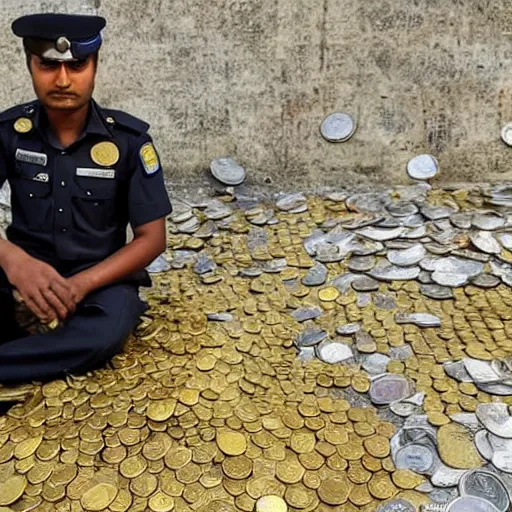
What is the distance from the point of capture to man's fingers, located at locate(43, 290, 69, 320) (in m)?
1.97

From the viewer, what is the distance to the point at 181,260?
3.06m

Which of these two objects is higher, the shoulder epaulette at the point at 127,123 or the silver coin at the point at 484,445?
the shoulder epaulette at the point at 127,123

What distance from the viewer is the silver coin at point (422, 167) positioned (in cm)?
366

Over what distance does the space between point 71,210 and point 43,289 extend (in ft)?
0.97

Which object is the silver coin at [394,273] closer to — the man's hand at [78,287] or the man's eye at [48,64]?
the man's hand at [78,287]

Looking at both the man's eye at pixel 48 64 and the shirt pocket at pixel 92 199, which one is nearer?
the man's eye at pixel 48 64

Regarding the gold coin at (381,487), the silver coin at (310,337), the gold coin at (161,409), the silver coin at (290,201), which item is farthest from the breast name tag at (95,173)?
the silver coin at (290,201)

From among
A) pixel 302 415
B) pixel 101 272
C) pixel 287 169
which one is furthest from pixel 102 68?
pixel 302 415

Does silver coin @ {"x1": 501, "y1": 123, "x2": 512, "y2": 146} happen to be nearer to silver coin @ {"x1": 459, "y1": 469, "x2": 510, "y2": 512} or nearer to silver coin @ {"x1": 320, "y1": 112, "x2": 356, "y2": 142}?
silver coin @ {"x1": 320, "y1": 112, "x2": 356, "y2": 142}

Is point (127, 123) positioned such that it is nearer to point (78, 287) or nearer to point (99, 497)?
point (78, 287)

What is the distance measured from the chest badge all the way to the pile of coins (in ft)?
1.78

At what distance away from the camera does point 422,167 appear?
12.1ft

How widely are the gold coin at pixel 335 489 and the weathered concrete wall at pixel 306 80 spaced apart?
210 cm

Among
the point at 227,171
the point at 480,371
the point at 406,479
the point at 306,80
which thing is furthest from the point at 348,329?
the point at 306,80
